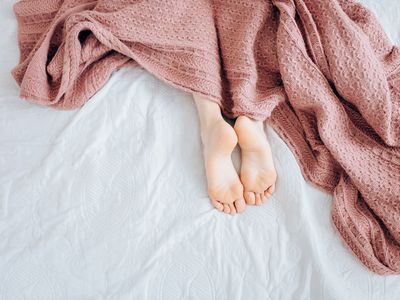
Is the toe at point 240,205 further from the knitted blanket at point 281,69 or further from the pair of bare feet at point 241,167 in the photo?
the knitted blanket at point 281,69

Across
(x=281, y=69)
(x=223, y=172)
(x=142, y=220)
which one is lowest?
(x=142, y=220)

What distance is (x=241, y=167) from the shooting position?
959 millimetres

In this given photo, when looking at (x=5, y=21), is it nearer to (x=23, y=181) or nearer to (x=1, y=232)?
(x=23, y=181)

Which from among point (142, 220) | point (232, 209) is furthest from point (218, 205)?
point (142, 220)

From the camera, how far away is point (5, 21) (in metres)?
1.21

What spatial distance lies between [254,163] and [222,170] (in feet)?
0.25

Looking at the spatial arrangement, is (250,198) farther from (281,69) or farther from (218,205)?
(281,69)

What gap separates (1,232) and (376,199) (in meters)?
0.76

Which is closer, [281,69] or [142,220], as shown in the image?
[142,220]

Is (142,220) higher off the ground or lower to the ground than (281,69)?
lower

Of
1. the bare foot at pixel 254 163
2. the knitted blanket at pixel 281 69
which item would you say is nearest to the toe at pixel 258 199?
the bare foot at pixel 254 163

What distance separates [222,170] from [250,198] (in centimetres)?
8

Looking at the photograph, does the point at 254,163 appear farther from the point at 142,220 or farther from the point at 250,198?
the point at 142,220

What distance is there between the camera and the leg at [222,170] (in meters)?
0.90
